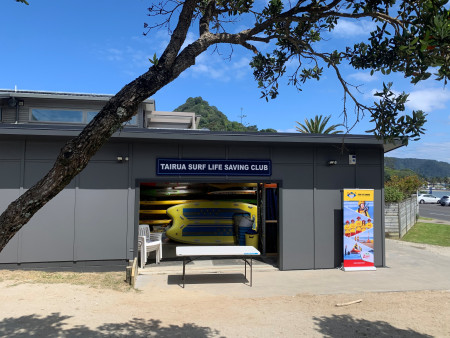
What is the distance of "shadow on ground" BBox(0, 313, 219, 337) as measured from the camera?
15.9 ft

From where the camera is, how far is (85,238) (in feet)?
28.5

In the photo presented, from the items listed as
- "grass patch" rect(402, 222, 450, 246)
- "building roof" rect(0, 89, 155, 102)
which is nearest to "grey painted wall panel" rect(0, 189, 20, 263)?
"building roof" rect(0, 89, 155, 102)

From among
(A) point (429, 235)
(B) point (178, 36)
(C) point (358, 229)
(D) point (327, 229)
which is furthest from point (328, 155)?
(A) point (429, 235)

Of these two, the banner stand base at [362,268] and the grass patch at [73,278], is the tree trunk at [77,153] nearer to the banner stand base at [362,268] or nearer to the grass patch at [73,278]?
the grass patch at [73,278]

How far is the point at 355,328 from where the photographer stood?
5.32 meters

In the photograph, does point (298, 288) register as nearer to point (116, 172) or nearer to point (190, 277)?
point (190, 277)

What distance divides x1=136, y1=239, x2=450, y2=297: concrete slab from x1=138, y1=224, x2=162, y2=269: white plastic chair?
1.32ft

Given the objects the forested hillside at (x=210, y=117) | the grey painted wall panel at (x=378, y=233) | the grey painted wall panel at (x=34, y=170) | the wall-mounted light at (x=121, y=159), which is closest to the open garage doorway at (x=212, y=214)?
the wall-mounted light at (x=121, y=159)

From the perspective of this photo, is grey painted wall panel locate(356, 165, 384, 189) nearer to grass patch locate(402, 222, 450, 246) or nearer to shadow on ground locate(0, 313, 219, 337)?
shadow on ground locate(0, 313, 219, 337)

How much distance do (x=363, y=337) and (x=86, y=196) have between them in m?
6.74

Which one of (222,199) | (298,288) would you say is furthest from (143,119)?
(298,288)

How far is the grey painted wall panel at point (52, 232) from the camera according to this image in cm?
848

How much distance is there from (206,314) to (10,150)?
6.20 metres

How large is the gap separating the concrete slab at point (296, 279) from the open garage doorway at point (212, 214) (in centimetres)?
147
